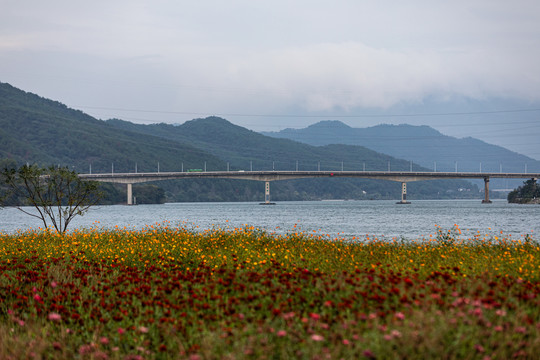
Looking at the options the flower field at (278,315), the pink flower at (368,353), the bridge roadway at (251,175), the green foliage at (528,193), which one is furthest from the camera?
the green foliage at (528,193)

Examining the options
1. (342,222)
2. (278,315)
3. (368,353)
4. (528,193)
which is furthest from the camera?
(528,193)

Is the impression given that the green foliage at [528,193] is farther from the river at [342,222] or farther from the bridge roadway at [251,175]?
the river at [342,222]

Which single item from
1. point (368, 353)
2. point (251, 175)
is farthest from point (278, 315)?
point (251, 175)

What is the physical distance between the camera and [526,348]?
662cm

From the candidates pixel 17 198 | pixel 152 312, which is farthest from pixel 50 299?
pixel 17 198

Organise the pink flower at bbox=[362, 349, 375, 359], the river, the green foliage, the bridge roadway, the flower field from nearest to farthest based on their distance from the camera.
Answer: the pink flower at bbox=[362, 349, 375, 359], the flower field, the river, the bridge roadway, the green foliage

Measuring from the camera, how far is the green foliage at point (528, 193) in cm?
15439

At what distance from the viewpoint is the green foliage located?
154 meters

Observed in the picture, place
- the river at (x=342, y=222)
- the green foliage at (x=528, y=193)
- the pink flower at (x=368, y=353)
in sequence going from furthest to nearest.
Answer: the green foliage at (x=528, y=193)
the river at (x=342, y=222)
the pink flower at (x=368, y=353)

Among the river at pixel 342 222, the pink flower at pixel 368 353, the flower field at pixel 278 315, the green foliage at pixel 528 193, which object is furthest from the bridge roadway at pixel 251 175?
the pink flower at pixel 368 353

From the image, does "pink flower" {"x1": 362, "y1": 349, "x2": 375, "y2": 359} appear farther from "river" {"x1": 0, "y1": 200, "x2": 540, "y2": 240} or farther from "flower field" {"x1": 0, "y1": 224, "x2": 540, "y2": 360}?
"river" {"x1": 0, "y1": 200, "x2": 540, "y2": 240}

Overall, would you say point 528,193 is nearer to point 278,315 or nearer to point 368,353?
point 278,315

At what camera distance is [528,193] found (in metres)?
158

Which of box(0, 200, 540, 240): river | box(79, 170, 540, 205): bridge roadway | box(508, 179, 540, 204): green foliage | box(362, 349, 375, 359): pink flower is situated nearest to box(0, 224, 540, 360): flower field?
box(362, 349, 375, 359): pink flower
